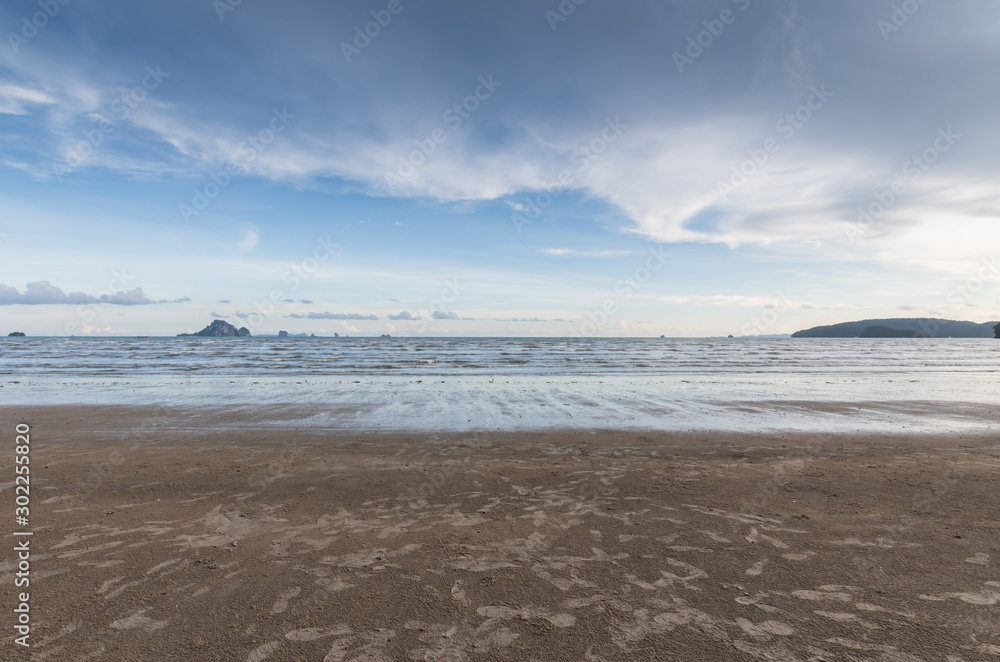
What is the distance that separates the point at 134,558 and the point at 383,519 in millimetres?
2701

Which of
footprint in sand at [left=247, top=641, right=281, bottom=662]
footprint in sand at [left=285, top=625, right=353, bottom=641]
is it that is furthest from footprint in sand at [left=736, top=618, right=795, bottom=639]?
footprint in sand at [left=247, top=641, right=281, bottom=662]

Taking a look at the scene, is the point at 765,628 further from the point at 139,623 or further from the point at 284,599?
the point at 139,623

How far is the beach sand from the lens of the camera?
12.6 ft

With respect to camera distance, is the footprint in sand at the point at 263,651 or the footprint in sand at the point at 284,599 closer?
the footprint in sand at the point at 263,651

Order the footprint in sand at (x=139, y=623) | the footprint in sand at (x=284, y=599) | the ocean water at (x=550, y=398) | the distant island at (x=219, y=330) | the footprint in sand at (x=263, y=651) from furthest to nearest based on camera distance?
the distant island at (x=219, y=330) < the ocean water at (x=550, y=398) < the footprint in sand at (x=284, y=599) < the footprint in sand at (x=139, y=623) < the footprint in sand at (x=263, y=651)

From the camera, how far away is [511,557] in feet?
17.0

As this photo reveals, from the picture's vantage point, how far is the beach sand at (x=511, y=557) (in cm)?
384

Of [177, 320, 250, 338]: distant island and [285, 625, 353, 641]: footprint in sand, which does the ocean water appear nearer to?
[285, 625, 353, 641]: footprint in sand

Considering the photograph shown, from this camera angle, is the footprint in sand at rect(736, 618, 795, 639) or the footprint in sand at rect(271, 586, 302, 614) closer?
the footprint in sand at rect(736, 618, 795, 639)

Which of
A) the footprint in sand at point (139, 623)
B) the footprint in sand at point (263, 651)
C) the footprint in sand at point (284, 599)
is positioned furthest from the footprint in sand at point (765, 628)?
the footprint in sand at point (139, 623)

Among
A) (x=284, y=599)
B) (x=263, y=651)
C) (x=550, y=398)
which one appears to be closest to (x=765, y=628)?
(x=263, y=651)

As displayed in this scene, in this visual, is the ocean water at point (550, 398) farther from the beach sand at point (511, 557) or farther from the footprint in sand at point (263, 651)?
the footprint in sand at point (263, 651)

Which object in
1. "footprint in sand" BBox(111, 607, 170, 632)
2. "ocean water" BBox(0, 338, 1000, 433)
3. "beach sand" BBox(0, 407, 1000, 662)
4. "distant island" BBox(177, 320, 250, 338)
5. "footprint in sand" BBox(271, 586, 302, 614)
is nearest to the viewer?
"beach sand" BBox(0, 407, 1000, 662)

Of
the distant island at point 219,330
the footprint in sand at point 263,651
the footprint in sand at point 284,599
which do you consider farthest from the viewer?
the distant island at point 219,330
